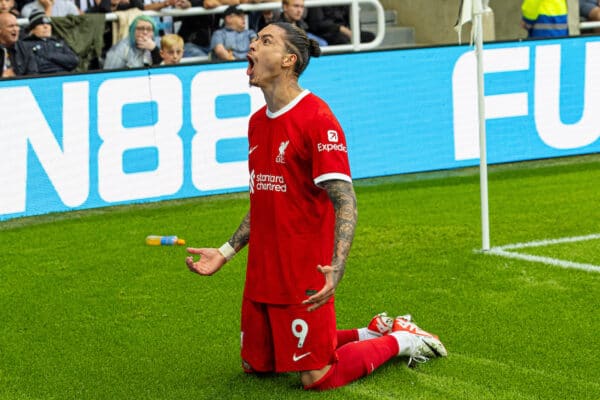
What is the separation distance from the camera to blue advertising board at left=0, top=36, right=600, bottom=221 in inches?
479

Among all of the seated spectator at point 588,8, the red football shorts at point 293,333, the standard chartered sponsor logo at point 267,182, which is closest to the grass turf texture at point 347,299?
the red football shorts at point 293,333

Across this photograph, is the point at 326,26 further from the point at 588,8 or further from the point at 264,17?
the point at 588,8

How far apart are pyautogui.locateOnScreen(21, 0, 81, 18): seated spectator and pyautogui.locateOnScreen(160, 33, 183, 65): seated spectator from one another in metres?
1.30

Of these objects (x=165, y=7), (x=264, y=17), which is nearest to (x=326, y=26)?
(x=264, y=17)

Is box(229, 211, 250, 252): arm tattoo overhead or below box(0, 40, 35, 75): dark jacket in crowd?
below

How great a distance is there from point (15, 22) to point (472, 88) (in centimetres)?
536

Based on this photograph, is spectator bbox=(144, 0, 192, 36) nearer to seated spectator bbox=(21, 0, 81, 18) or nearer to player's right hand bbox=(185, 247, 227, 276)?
seated spectator bbox=(21, 0, 81, 18)

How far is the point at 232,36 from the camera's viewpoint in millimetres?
13914

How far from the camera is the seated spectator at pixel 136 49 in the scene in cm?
1308

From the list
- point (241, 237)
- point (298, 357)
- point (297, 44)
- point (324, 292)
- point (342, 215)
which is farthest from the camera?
point (241, 237)

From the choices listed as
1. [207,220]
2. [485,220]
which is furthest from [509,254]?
[207,220]

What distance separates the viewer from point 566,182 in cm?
1313

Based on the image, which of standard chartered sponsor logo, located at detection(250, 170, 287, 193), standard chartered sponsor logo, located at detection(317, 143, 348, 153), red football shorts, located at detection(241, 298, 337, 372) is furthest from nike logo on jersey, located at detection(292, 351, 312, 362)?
standard chartered sponsor logo, located at detection(317, 143, 348, 153)

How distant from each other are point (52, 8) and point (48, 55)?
4.29ft
